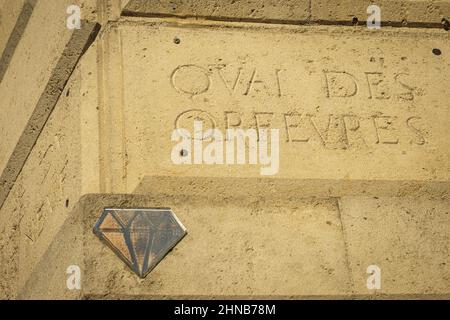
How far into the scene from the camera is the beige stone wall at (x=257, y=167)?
4055 mm

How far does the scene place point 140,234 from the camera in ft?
13.3

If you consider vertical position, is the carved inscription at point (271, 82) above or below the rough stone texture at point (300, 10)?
below

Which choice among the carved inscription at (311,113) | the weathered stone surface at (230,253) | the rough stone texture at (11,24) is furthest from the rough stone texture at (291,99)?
the rough stone texture at (11,24)

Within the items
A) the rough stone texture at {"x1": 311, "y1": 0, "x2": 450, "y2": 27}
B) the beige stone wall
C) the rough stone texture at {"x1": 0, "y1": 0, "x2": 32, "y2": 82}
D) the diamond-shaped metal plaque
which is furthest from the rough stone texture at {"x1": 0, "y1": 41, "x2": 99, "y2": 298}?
the rough stone texture at {"x1": 311, "y1": 0, "x2": 450, "y2": 27}

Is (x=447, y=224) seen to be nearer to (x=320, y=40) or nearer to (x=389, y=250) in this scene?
(x=389, y=250)

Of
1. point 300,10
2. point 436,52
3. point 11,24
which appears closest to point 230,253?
point 300,10

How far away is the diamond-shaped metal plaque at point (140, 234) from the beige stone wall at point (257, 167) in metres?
0.03

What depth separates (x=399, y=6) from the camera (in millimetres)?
4766

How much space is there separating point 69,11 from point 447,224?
1733 millimetres

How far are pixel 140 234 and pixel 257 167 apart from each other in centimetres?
54

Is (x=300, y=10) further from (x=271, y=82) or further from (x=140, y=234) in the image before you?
(x=140, y=234)

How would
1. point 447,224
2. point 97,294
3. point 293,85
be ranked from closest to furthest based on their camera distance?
point 97,294
point 447,224
point 293,85

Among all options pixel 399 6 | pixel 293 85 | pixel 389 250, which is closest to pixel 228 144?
pixel 293 85

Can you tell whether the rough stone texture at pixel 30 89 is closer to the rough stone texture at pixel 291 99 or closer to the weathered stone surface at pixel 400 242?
the rough stone texture at pixel 291 99
